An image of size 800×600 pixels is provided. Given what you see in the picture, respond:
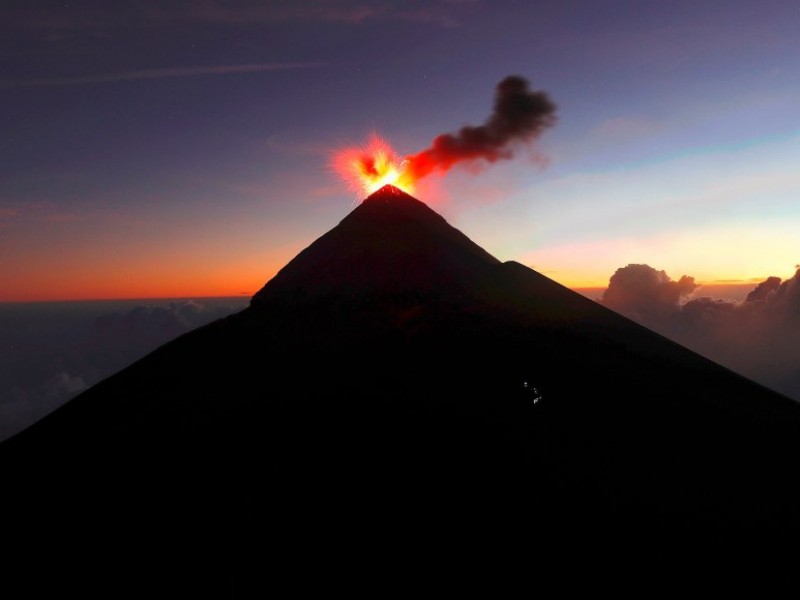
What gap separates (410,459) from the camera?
23297 mm

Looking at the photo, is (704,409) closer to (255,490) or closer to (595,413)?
(595,413)

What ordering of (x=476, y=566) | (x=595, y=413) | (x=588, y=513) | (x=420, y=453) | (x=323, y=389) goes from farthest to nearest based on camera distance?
(x=323, y=389)
(x=595, y=413)
(x=420, y=453)
(x=588, y=513)
(x=476, y=566)

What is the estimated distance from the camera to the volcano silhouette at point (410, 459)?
1869 centimetres

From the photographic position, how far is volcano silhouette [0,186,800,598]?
18.7m

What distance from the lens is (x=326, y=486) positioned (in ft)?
72.3

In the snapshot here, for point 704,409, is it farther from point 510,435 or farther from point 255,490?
point 255,490

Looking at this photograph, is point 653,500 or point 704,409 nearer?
point 653,500

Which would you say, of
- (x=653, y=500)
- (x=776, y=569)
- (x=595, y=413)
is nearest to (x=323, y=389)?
(x=595, y=413)

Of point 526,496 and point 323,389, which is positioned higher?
point 323,389

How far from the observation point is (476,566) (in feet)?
58.6

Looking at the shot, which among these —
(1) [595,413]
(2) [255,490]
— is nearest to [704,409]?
(1) [595,413]

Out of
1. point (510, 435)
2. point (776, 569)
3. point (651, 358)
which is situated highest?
point (651, 358)

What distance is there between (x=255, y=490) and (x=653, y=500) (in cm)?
1720

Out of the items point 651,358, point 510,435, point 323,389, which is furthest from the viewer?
point 651,358
